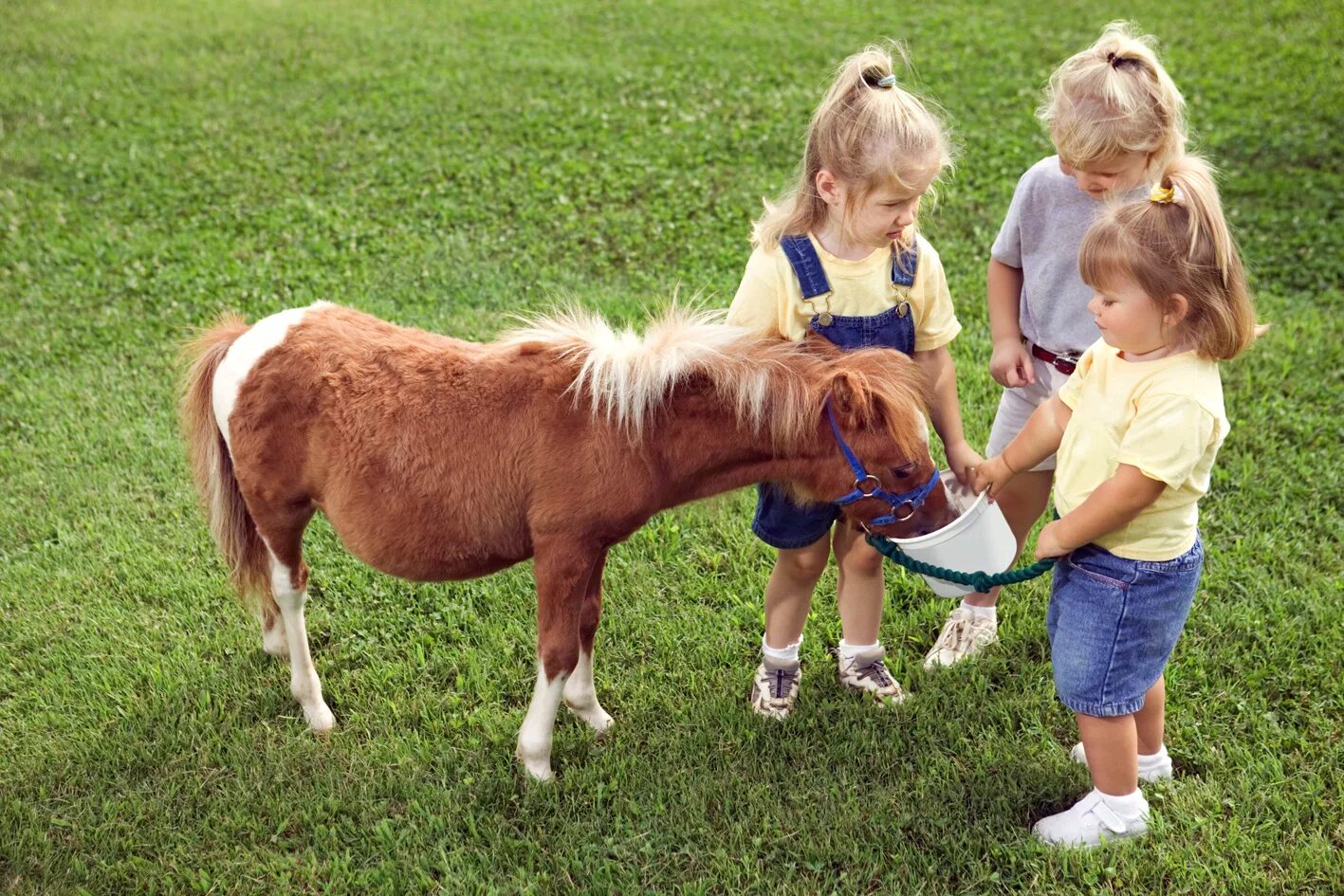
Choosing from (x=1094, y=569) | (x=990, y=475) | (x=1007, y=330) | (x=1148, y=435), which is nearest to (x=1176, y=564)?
(x=1094, y=569)

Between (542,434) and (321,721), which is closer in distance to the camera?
(542,434)

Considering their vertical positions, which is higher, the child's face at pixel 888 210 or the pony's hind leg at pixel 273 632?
the child's face at pixel 888 210

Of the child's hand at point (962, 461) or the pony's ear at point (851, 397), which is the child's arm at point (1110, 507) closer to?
the child's hand at point (962, 461)

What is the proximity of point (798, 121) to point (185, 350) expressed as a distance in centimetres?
621

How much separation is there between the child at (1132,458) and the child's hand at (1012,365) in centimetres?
45

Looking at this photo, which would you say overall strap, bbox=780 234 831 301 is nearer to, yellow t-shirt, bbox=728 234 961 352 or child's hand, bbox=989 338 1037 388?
yellow t-shirt, bbox=728 234 961 352

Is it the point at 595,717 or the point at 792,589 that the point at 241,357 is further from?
the point at 792,589

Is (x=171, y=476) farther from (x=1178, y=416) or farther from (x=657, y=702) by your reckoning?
(x=1178, y=416)

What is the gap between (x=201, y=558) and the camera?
447cm

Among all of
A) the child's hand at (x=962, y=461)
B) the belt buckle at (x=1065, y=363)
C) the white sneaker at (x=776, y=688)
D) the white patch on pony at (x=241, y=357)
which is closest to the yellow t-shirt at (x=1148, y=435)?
the child's hand at (x=962, y=461)

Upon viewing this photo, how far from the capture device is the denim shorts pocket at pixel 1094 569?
2.79 m

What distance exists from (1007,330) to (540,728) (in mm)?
1971

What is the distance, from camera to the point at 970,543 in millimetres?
2883

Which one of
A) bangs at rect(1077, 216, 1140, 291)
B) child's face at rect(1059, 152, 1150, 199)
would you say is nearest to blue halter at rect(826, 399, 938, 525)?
bangs at rect(1077, 216, 1140, 291)
